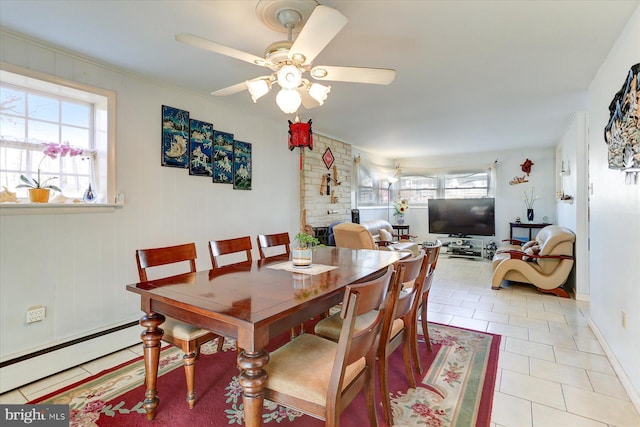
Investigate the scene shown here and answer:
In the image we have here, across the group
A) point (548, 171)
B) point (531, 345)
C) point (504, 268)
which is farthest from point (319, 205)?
point (548, 171)

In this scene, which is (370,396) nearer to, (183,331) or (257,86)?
(183,331)

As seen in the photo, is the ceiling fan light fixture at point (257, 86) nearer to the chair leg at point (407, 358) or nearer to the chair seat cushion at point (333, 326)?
the chair seat cushion at point (333, 326)

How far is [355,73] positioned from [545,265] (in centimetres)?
391

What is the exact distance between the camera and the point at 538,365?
90.2 inches

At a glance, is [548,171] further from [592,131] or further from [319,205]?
[319,205]

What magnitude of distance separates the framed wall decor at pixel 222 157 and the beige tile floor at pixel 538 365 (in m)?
1.96

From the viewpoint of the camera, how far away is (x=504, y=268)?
429 centimetres

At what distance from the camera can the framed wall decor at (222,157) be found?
3.62 meters

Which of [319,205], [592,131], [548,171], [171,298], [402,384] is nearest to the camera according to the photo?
[171,298]

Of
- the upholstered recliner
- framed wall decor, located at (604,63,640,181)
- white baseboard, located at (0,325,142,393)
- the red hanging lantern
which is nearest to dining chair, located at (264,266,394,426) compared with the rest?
framed wall decor, located at (604,63,640,181)

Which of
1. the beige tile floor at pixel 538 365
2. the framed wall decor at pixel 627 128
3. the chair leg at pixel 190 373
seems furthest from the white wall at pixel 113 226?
the framed wall decor at pixel 627 128

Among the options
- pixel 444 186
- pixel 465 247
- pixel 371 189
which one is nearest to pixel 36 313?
pixel 371 189

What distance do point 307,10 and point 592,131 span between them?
2916 mm

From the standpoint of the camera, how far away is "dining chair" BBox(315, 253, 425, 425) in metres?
1.56
